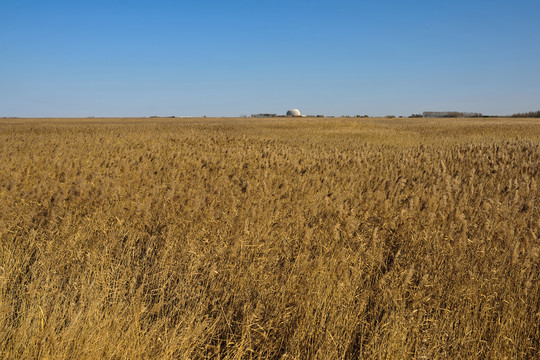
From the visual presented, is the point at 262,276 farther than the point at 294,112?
No

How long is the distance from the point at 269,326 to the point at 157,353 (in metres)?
0.81

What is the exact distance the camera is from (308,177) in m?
7.74

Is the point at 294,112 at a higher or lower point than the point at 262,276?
higher

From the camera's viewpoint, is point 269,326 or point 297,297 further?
point 297,297

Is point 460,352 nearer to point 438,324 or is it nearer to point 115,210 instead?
point 438,324

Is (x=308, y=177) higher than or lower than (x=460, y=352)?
higher

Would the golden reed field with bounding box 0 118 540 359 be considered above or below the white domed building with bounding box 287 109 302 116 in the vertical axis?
below

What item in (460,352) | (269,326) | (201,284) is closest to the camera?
(460,352)

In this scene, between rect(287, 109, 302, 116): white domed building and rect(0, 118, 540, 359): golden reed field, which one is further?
rect(287, 109, 302, 116): white domed building

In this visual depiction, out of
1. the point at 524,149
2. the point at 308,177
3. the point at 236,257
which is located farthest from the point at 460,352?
the point at 524,149

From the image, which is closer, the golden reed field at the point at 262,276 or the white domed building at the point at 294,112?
the golden reed field at the point at 262,276

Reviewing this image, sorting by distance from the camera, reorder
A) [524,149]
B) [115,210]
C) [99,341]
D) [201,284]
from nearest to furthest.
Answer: [99,341]
[201,284]
[115,210]
[524,149]

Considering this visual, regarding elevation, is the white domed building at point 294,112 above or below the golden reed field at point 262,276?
above

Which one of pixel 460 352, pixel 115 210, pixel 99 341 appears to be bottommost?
pixel 460 352
